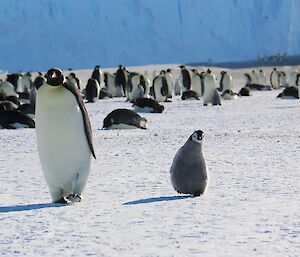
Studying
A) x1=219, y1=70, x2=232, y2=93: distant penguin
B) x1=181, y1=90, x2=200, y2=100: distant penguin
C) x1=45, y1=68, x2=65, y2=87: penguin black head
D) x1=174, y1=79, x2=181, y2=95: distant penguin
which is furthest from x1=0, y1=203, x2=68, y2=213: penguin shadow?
x1=174, y1=79, x2=181, y2=95: distant penguin

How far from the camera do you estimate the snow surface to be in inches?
126

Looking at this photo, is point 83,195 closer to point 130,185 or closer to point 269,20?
point 130,185

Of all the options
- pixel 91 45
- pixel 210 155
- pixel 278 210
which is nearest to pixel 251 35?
pixel 91 45

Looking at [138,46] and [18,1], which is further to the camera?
[138,46]

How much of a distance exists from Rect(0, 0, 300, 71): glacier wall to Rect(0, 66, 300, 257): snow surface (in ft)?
114

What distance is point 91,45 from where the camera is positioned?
43.3 meters

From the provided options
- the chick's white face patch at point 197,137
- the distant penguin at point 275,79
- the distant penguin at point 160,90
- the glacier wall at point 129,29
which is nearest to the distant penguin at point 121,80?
the distant penguin at point 160,90

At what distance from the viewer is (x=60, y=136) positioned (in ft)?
14.7

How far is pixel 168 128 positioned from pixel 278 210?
664 centimetres

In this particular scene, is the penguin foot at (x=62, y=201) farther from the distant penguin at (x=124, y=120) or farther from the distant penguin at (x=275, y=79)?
the distant penguin at (x=275, y=79)

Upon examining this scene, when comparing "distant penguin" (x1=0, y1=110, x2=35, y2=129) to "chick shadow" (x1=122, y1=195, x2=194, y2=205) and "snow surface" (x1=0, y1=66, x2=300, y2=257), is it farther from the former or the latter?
"chick shadow" (x1=122, y1=195, x2=194, y2=205)

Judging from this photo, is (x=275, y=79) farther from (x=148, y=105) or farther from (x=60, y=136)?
(x=60, y=136)

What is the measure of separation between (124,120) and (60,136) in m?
6.25

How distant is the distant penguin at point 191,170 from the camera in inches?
184
